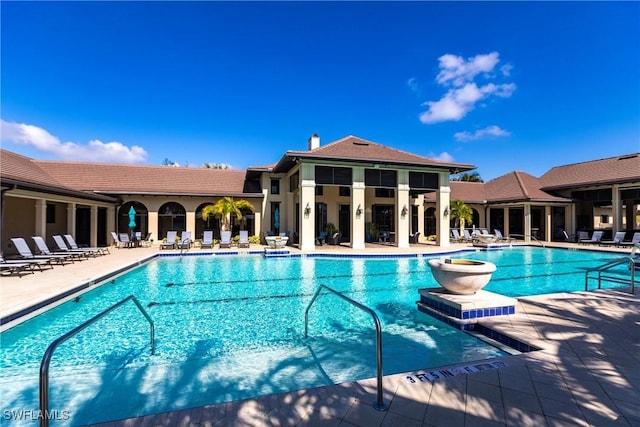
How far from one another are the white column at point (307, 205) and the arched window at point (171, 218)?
9479mm

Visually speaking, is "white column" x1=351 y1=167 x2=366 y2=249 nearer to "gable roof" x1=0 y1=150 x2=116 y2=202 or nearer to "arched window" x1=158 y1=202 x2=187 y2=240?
"arched window" x1=158 y1=202 x2=187 y2=240

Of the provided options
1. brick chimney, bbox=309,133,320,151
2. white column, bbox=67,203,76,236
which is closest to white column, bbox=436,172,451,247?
brick chimney, bbox=309,133,320,151

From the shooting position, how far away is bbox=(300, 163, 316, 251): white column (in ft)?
59.2

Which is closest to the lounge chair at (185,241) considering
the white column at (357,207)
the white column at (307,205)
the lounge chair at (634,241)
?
the white column at (307,205)

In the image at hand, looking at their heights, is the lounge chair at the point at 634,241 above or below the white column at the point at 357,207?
below

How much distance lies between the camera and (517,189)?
86.1 ft

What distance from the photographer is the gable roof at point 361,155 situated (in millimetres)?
17828

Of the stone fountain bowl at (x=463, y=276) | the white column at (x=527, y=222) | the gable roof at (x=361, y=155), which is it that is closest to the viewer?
the stone fountain bowl at (x=463, y=276)

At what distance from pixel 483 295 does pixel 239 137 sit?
98.6 ft

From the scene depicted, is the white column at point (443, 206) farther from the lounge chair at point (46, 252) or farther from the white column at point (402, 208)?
the lounge chair at point (46, 252)

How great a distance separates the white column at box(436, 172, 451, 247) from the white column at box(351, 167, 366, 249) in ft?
18.2

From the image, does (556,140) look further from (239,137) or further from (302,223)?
(239,137)

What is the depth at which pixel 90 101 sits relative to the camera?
2112cm

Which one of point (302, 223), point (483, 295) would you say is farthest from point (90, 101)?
point (483, 295)
